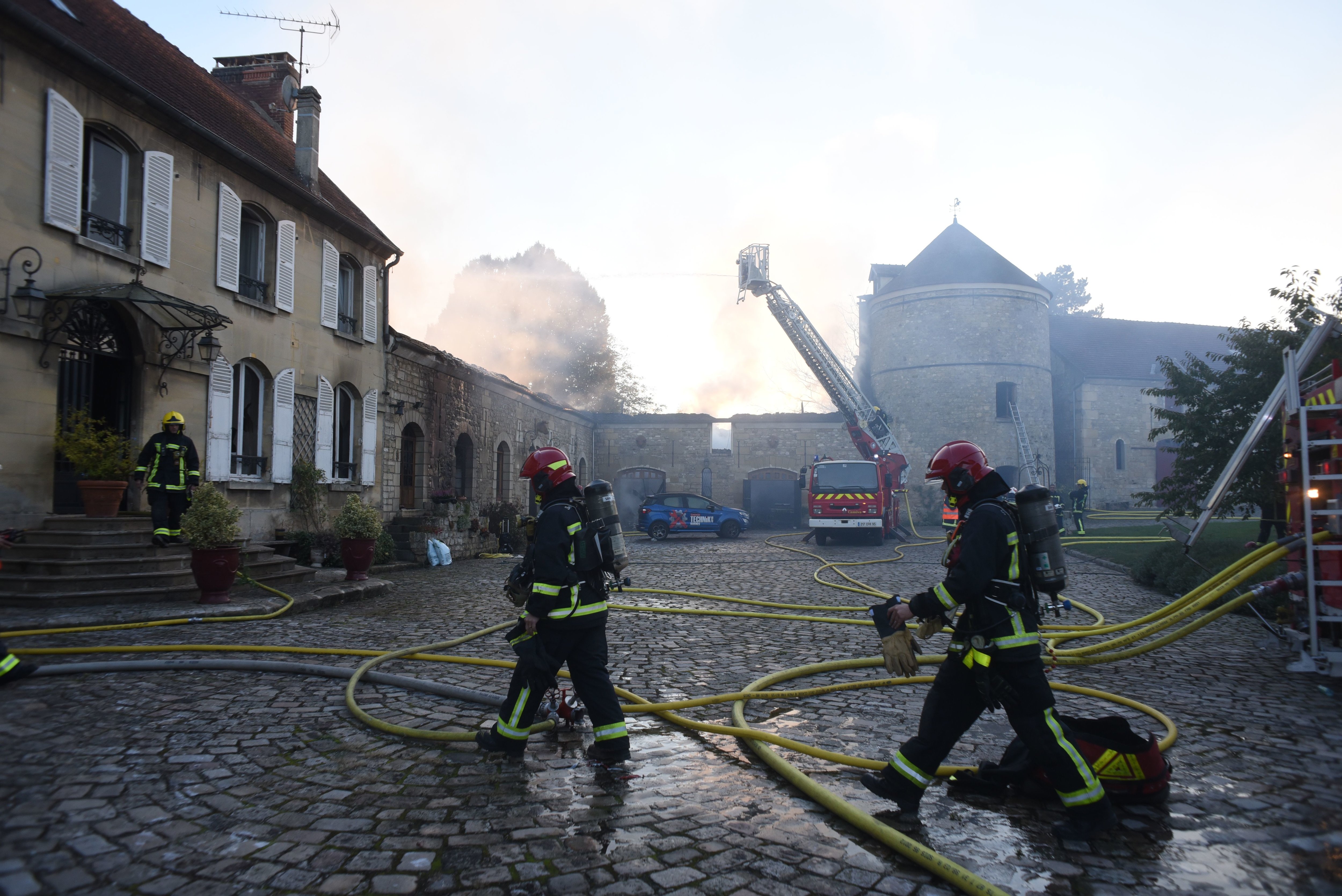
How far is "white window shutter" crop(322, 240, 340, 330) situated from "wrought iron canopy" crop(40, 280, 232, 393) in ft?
9.40

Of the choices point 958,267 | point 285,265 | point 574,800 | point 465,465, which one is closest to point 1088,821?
point 574,800

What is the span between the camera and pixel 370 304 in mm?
15852

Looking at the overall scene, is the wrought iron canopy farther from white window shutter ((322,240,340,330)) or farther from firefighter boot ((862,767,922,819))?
firefighter boot ((862,767,922,819))

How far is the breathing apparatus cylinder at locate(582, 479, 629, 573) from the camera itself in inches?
163

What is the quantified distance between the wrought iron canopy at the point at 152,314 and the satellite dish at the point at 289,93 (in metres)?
7.57

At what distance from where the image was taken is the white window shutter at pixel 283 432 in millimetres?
12711

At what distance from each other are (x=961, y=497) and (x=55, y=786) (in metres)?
4.33

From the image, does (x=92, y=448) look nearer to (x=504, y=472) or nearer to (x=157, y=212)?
(x=157, y=212)

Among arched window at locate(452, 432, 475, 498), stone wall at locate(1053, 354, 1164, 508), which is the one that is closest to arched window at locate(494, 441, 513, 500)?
arched window at locate(452, 432, 475, 498)

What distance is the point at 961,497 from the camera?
3.61 m

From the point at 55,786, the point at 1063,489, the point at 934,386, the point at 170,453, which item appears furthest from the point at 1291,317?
the point at 1063,489

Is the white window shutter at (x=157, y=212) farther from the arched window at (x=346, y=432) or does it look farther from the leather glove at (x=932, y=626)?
the leather glove at (x=932, y=626)

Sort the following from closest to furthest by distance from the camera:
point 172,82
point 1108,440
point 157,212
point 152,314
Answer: point 152,314, point 157,212, point 172,82, point 1108,440

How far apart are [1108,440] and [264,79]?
34860 mm
